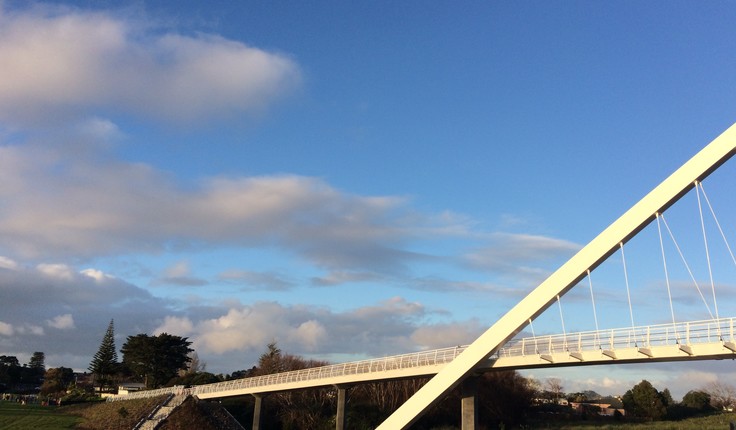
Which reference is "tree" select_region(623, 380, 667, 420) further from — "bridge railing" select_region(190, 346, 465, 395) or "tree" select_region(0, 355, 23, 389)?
"tree" select_region(0, 355, 23, 389)

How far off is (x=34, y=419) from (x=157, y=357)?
33388 mm

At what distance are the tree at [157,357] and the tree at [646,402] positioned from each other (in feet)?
209

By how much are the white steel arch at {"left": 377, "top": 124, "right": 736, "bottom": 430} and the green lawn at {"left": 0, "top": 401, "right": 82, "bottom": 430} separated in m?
38.6

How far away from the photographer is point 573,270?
97.0 ft

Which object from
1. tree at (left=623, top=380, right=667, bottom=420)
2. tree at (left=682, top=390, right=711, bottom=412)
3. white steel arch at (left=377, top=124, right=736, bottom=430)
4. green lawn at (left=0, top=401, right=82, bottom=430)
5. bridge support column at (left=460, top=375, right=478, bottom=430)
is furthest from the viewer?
tree at (left=682, top=390, right=711, bottom=412)


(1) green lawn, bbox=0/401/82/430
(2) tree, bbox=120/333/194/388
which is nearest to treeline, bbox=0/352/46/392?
(2) tree, bbox=120/333/194/388

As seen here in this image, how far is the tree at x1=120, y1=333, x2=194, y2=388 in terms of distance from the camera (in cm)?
9412

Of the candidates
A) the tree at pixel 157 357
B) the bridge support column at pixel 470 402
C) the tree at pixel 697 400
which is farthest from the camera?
the tree at pixel 157 357

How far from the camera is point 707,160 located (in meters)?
26.9

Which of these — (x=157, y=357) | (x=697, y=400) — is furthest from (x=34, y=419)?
(x=697, y=400)

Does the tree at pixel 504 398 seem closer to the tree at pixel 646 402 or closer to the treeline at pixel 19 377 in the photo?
the tree at pixel 646 402

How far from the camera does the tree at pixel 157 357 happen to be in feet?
309

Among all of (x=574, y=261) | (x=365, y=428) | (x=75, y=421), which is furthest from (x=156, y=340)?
(x=574, y=261)

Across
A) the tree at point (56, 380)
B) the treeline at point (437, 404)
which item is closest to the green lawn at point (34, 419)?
the treeline at point (437, 404)
